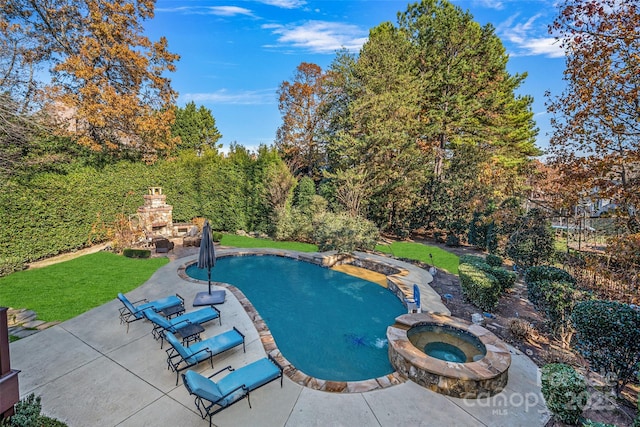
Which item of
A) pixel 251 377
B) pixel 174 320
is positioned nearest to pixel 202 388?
pixel 251 377

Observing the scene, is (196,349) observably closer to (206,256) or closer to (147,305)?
(147,305)

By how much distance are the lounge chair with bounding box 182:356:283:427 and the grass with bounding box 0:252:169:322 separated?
588cm

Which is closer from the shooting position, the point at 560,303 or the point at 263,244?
the point at 560,303

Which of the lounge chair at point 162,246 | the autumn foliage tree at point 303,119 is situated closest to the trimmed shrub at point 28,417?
the lounge chair at point 162,246

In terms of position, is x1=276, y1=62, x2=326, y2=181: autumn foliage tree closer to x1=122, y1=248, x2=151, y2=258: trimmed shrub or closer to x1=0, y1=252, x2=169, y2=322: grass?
x1=122, y1=248, x2=151, y2=258: trimmed shrub

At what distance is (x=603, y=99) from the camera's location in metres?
7.58

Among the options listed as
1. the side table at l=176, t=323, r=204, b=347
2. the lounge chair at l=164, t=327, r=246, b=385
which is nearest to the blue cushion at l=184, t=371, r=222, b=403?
the lounge chair at l=164, t=327, r=246, b=385

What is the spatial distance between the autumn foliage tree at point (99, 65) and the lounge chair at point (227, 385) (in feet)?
61.9

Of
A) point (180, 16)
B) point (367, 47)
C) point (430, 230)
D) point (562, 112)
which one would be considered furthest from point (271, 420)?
point (367, 47)

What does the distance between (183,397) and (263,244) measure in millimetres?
13397

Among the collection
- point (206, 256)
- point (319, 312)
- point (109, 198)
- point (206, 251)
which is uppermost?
point (109, 198)

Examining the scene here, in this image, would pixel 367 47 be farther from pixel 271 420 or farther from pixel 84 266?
pixel 271 420

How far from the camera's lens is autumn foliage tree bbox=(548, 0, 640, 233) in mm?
7090

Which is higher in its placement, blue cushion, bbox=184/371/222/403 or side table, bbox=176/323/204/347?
blue cushion, bbox=184/371/222/403
